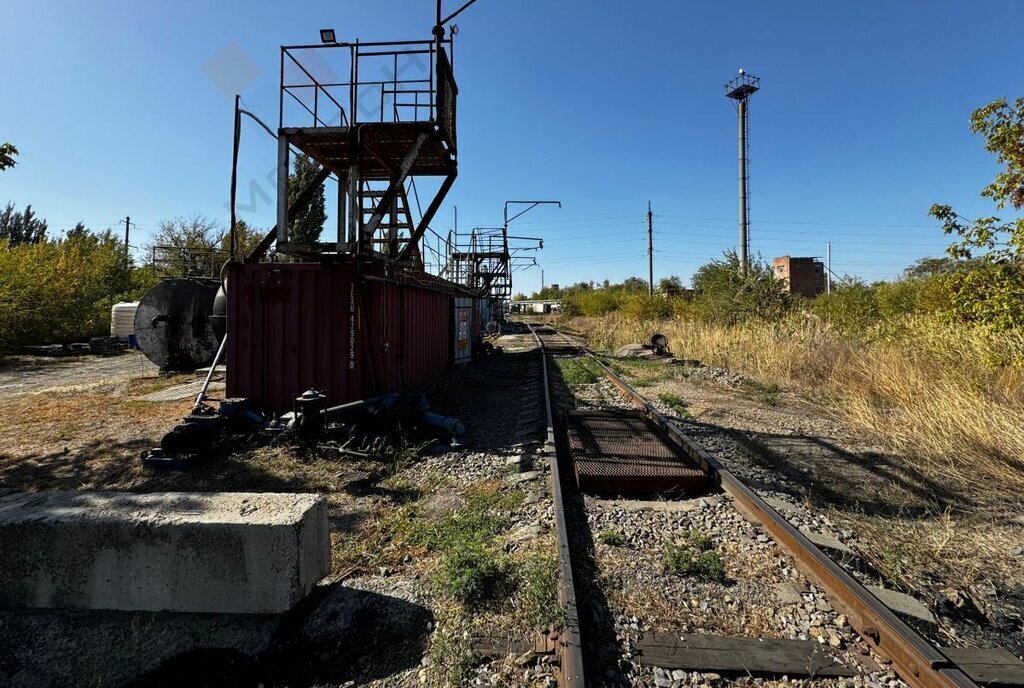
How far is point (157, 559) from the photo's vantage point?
3113mm

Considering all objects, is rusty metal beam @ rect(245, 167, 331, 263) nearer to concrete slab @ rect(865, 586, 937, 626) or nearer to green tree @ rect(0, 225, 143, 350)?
concrete slab @ rect(865, 586, 937, 626)

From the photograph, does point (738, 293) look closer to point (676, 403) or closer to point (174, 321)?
point (676, 403)

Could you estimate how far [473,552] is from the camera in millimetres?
3861

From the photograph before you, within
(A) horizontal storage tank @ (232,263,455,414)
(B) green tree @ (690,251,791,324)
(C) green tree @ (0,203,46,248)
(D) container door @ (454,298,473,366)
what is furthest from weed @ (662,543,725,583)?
(C) green tree @ (0,203,46,248)

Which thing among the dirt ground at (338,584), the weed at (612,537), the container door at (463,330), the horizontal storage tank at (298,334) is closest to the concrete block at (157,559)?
the dirt ground at (338,584)

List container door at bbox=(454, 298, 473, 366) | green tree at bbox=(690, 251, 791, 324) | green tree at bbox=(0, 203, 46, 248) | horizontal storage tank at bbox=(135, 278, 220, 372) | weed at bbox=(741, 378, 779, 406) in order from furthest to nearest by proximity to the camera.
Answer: green tree at bbox=(0, 203, 46, 248)
green tree at bbox=(690, 251, 791, 324)
container door at bbox=(454, 298, 473, 366)
horizontal storage tank at bbox=(135, 278, 220, 372)
weed at bbox=(741, 378, 779, 406)

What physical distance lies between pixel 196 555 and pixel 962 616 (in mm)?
4612

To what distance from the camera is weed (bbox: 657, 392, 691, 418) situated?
9.05 meters

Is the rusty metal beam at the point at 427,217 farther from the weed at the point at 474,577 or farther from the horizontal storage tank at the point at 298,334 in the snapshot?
the weed at the point at 474,577

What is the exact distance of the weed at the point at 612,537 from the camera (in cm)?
406

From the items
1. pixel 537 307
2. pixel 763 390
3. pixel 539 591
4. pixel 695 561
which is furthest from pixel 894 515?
pixel 537 307

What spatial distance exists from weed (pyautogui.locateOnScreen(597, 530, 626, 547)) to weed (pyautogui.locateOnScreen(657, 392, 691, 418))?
16.6 ft

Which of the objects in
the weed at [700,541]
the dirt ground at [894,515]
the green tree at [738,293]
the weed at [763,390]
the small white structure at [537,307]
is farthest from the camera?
the small white structure at [537,307]

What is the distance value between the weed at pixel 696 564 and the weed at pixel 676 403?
5.32 metres
